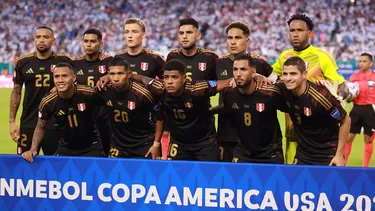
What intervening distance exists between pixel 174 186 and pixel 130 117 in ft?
5.11

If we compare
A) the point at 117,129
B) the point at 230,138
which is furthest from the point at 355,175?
the point at 117,129

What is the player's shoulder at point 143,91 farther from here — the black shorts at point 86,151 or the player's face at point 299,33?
the player's face at point 299,33

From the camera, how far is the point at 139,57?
7863mm

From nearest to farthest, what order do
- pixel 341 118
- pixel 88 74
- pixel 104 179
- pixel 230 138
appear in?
pixel 104 179
pixel 341 118
pixel 230 138
pixel 88 74

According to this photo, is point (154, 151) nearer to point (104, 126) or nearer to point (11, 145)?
point (104, 126)

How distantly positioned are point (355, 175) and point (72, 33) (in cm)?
3125

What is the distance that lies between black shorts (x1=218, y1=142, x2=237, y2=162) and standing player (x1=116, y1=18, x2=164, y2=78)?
127 cm

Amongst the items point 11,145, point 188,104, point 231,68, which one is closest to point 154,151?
point 188,104

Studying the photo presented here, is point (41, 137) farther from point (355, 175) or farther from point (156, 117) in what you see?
point (355, 175)

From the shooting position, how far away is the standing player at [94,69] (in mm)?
7891

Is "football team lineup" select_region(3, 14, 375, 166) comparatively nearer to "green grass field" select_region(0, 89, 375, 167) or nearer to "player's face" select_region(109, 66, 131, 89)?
"player's face" select_region(109, 66, 131, 89)

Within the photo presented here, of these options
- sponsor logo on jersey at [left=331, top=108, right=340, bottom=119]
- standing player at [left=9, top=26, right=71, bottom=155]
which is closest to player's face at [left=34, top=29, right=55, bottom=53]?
standing player at [left=9, top=26, right=71, bottom=155]

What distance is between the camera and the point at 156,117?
23.5 feet

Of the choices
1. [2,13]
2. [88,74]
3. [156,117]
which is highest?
[2,13]
